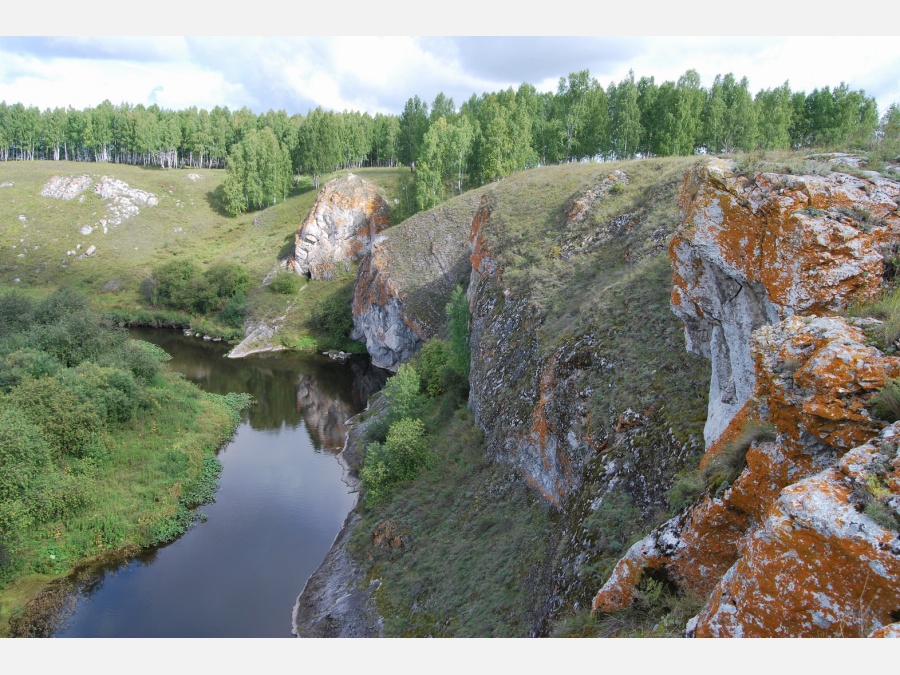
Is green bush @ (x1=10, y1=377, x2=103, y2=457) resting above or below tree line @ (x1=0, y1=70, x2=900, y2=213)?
below

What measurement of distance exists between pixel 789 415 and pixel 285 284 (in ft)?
203

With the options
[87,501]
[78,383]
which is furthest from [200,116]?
[87,501]

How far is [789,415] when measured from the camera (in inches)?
297

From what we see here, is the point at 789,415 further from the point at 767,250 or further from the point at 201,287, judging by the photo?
the point at 201,287

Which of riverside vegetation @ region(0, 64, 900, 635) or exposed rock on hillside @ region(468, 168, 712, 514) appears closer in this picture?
riverside vegetation @ region(0, 64, 900, 635)

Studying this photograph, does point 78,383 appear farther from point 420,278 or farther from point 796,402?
point 796,402

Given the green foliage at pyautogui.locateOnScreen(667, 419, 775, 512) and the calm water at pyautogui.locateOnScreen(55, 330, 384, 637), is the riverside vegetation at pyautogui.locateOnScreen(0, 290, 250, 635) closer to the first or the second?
the calm water at pyautogui.locateOnScreen(55, 330, 384, 637)

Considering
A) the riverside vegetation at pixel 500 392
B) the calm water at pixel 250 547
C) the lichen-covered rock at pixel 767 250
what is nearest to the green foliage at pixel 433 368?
the riverside vegetation at pixel 500 392

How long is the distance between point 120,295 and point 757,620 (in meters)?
77.7

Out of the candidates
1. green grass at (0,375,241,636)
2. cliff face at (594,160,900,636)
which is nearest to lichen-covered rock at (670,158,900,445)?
cliff face at (594,160,900,636)

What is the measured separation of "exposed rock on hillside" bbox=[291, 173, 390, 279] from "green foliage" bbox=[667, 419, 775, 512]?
2346 inches

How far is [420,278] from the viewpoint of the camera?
49.4 meters

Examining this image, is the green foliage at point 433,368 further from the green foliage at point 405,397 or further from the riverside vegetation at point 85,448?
the riverside vegetation at point 85,448

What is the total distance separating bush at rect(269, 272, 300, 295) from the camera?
6400 centimetres
